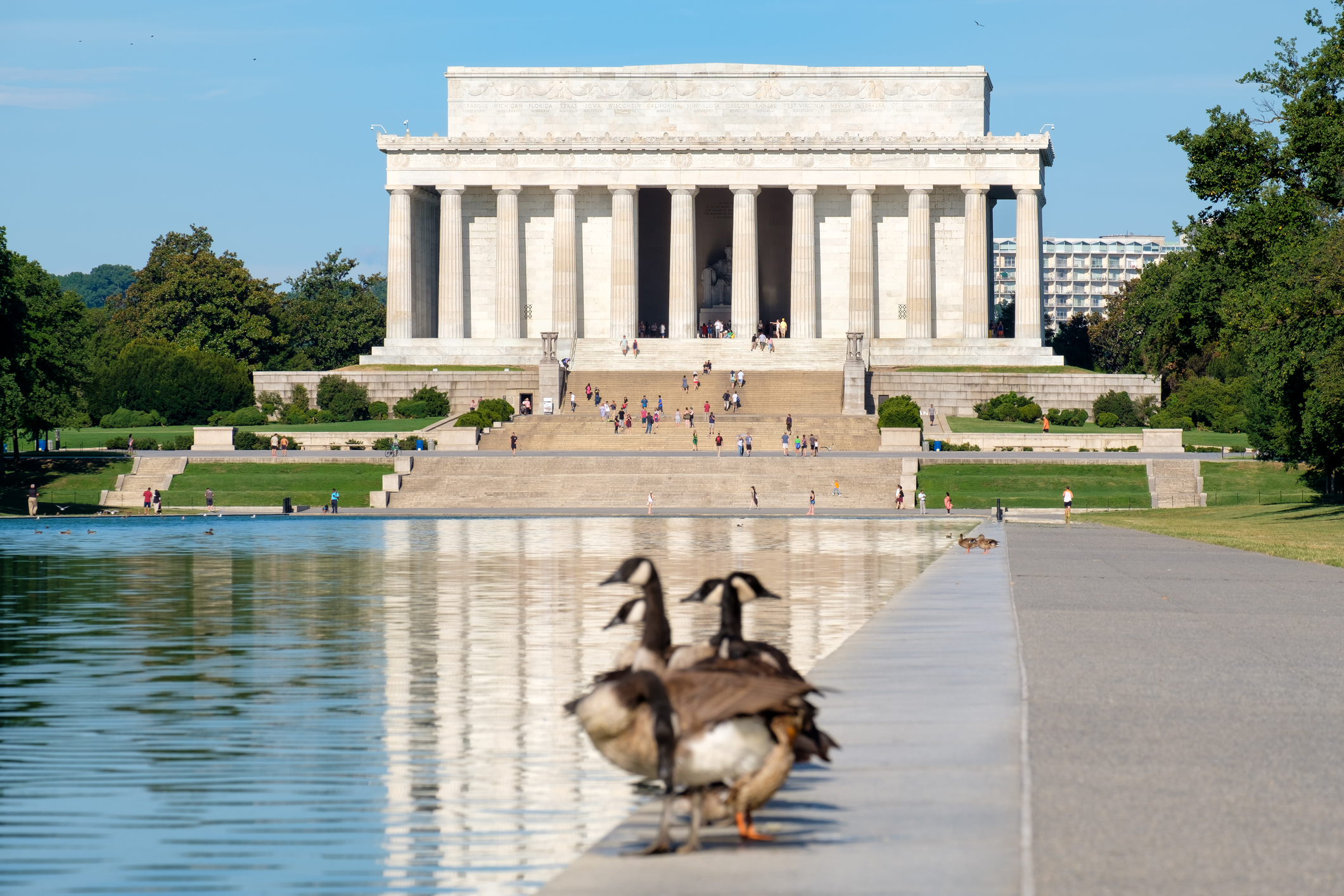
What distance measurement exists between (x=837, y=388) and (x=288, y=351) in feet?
182

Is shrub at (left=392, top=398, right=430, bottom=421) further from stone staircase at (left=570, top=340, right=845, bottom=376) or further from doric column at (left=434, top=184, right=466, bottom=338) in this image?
doric column at (left=434, top=184, right=466, bottom=338)

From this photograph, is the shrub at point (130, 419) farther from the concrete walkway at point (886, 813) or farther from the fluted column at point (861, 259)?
the concrete walkway at point (886, 813)

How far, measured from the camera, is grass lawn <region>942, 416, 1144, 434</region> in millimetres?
87438

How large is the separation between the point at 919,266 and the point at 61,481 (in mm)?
61971

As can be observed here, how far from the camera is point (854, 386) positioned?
95938mm

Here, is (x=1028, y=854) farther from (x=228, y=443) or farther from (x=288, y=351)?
(x=288, y=351)

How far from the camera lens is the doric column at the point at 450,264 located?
380 feet

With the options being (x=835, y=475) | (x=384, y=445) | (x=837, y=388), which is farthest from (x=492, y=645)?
(x=837, y=388)

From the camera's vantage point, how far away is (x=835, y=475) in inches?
2847

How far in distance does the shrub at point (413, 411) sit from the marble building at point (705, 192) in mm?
13559

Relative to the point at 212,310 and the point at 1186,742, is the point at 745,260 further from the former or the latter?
the point at 1186,742

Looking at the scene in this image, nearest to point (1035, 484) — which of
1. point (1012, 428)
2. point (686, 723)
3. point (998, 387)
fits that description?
point (1012, 428)

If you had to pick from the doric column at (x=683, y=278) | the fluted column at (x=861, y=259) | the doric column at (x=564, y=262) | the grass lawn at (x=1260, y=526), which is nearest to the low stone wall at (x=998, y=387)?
the fluted column at (x=861, y=259)

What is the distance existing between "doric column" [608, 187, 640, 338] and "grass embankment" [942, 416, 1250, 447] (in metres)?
27.5
